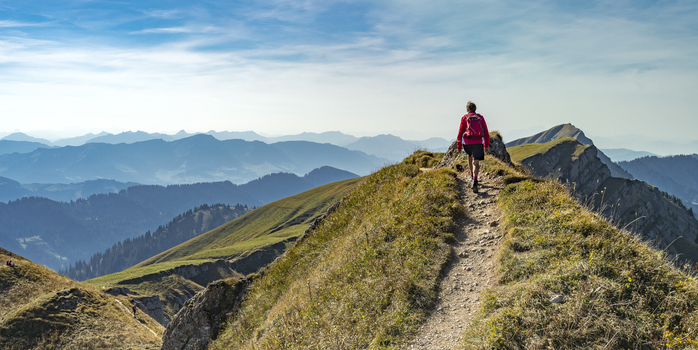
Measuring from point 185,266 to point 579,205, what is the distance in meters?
198

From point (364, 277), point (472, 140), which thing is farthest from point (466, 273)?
point (472, 140)

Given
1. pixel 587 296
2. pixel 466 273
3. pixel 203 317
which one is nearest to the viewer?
pixel 587 296

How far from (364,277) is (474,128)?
7.74 metres

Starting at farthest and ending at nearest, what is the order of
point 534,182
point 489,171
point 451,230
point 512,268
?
point 489,171 < point 534,182 < point 451,230 < point 512,268

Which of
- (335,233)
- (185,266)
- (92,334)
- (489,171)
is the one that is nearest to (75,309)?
(92,334)

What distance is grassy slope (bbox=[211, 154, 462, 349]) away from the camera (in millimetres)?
9352

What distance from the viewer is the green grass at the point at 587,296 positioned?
267 inches

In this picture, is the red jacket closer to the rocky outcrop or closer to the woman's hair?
the woman's hair

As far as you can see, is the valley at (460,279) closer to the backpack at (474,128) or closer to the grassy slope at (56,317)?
the backpack at (474,128)

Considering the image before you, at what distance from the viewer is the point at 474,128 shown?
14727mm

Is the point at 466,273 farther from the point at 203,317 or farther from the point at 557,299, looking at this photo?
the point at 203,317

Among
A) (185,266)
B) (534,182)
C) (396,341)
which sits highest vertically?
(534,182)

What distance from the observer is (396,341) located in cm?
830

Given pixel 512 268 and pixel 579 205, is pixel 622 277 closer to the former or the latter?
pixel 512 268
